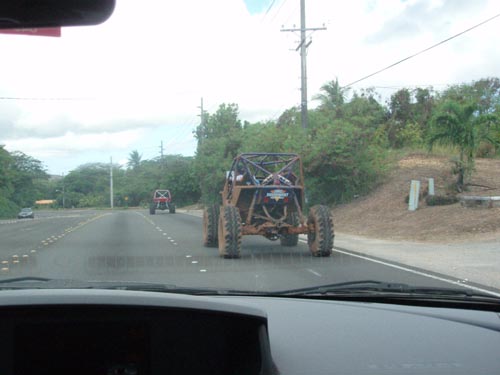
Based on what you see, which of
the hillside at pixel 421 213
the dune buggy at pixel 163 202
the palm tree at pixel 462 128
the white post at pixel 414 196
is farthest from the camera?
the dune buggy at pixel 163 202

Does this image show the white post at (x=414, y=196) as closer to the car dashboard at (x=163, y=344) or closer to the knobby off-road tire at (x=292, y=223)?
the knobby off-road tire at (x=292, y=223)

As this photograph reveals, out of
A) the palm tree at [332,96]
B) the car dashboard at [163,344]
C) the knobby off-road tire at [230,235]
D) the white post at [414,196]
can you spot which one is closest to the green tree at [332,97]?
the palm tree at [332,96]

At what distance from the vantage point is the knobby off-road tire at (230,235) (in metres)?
14.1

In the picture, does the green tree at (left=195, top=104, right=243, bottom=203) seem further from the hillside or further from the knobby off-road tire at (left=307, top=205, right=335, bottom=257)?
the knobby off-road tire at (left=307, top=205, right=335, bottom=257)

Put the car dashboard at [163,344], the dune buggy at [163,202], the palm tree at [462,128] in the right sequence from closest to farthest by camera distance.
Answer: the car dashboard at [163,344] → the palm tree at [462,128] → the dune buggy at [163,202]

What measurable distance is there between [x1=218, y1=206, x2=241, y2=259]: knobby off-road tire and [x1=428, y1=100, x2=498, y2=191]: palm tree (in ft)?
40.9

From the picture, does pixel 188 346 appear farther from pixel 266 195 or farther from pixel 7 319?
pixel 266 195

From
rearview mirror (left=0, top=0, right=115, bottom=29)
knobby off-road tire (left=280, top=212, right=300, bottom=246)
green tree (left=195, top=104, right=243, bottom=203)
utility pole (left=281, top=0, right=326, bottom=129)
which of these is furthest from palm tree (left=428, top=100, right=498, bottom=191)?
rearview mirror (left=0, top=0, right=115, bottom=29)

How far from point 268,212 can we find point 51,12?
13.9 m

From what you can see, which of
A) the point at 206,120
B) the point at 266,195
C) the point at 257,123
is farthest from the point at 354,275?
the point at 206,120

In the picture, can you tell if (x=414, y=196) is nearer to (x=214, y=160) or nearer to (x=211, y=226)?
(x=211, y=226)

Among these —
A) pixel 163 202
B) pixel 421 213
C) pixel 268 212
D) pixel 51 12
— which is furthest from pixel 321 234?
pixel 163 202

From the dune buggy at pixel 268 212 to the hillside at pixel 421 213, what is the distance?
18.3ft

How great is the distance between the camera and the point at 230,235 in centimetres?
1409
